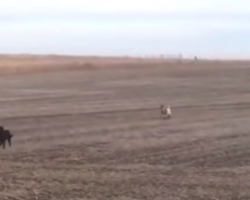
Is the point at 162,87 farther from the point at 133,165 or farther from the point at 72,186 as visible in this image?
the point at 72,186

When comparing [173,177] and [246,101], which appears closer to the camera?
[173,177]

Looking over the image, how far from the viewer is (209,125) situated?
20.6 m

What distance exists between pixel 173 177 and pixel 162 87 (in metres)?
25.9

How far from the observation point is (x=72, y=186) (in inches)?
466

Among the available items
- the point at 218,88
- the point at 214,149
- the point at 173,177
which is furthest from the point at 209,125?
the point at 218,88

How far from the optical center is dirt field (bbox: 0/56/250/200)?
460 inches

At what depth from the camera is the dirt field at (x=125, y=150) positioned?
460 inches

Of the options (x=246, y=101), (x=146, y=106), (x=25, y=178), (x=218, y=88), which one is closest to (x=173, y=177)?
(x=25, y=178)

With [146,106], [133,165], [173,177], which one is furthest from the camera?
[146,106]

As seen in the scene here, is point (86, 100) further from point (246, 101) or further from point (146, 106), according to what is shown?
point (246, 101)

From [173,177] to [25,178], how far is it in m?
2.61

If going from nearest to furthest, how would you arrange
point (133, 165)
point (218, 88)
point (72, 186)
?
point (72, 186) < point (133, 165) < point (218, 88)

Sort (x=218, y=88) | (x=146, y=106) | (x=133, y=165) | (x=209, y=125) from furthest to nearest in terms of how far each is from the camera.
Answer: (x=218, y=88), (x=146, y=106), (x=209, y=125), (x=133, y=165)

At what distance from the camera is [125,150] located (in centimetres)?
1605
